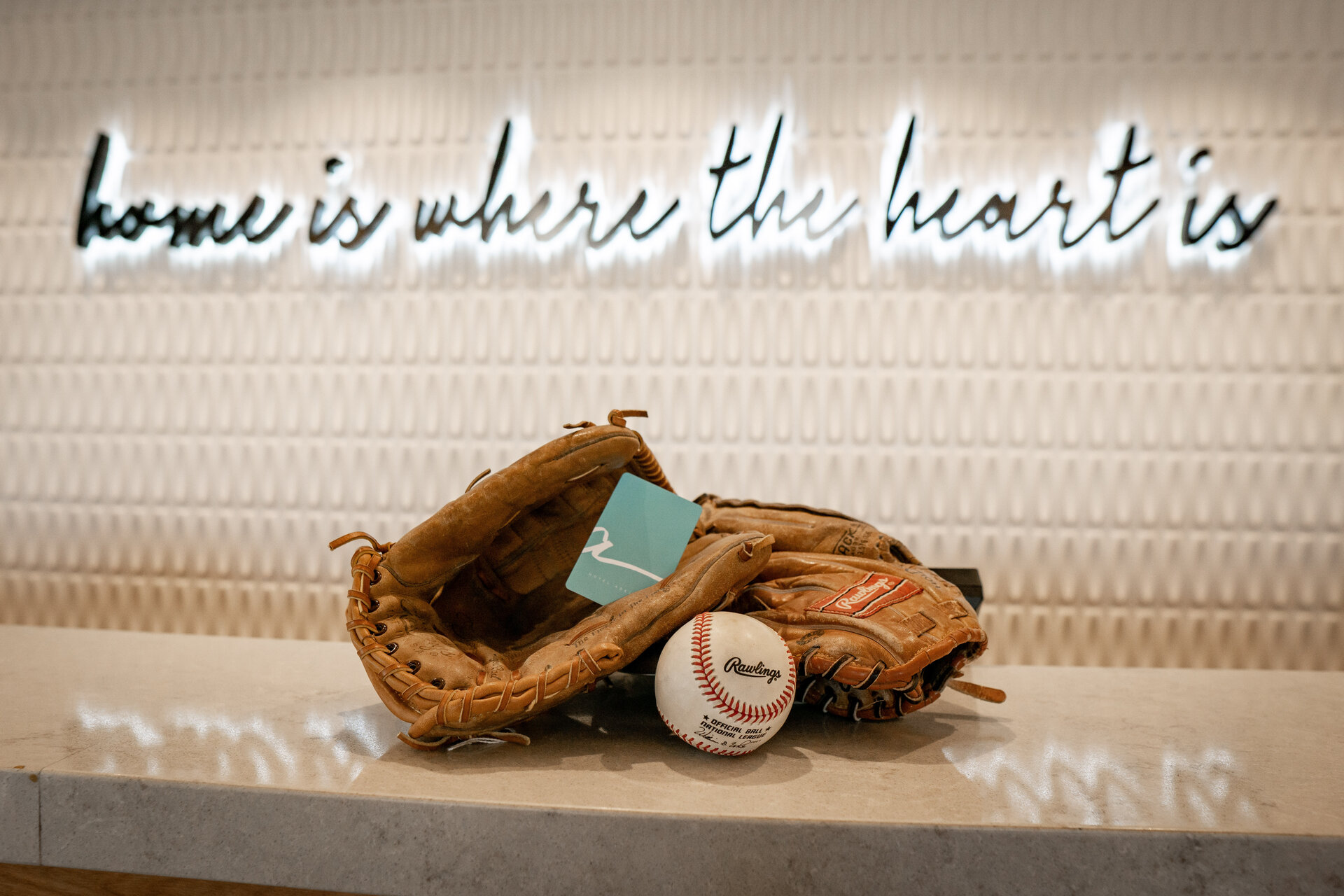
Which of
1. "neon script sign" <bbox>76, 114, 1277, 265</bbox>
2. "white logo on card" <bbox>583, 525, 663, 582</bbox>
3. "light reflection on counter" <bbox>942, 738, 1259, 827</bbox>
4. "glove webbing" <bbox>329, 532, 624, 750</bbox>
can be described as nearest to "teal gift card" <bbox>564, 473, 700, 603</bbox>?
"white logo on card" <bbox>583, 525, 663, 582</bbox>

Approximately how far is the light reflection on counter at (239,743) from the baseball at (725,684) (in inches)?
23.1

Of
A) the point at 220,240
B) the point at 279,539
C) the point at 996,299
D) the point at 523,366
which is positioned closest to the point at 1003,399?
the point at 996,299

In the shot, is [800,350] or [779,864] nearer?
[779,864]

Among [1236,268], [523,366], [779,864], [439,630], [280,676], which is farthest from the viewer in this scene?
[523,366]

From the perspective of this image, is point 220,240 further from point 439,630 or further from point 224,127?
point 439,630

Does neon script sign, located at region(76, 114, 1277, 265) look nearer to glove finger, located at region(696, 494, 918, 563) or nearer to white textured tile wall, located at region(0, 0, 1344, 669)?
white textured tile wall, located at region(0, 0, 1344, 669)

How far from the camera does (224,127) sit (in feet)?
10.5

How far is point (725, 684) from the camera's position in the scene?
1.40 m

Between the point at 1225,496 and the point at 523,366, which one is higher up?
the point at 523,366

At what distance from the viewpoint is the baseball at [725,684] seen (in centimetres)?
140

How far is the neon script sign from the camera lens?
282 cm

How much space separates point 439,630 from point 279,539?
1.84 m

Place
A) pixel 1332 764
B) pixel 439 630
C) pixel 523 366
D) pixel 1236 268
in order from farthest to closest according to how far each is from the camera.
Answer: pixel 523 366 → pixel 1236 268 → pixel 439 630 → pixel 1332 764

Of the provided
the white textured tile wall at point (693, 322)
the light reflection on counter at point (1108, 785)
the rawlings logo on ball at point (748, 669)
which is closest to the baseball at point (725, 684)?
the rawlings logo on ball at point (748, 669)
